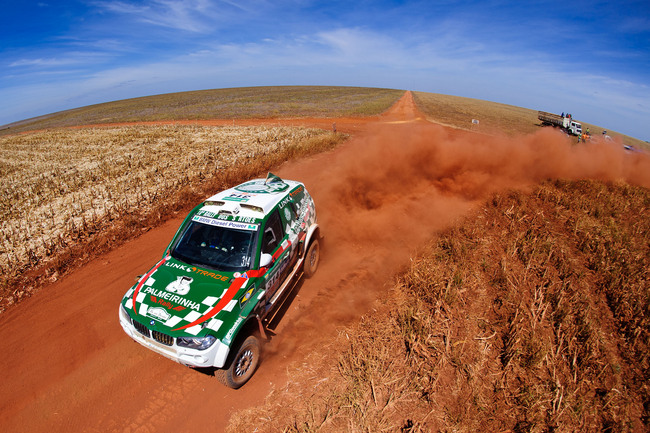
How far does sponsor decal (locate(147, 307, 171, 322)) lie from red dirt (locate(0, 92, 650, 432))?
1.27m

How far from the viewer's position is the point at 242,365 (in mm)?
4066

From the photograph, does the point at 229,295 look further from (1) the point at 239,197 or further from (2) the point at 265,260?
(1) the point at 239,197

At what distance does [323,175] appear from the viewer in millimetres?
13031

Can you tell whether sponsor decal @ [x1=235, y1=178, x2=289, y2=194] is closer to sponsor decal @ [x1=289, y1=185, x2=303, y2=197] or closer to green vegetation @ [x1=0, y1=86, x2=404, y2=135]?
sponsor decal @ [x1=289, y1=185, x2=303, y2=197]

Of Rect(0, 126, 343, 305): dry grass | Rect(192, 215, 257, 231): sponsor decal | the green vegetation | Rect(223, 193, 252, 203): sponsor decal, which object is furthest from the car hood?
the green vegetation

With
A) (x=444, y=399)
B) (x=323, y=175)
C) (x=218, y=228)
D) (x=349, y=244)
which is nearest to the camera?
(x=444, y=399)

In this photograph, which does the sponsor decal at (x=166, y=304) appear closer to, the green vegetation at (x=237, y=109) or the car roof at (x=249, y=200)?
the car roof at (x=249, y=200)

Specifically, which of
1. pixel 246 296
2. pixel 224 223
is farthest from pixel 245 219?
pixel 246 296

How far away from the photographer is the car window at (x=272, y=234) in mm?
4629

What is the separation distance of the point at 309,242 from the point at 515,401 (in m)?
4.13

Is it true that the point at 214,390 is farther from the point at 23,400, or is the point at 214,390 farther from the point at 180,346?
the point at 23,400

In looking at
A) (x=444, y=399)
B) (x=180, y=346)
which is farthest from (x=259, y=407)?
(x=444, y=399)

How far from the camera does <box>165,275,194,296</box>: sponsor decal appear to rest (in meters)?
3.97

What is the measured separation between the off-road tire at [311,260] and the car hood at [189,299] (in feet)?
6.41
